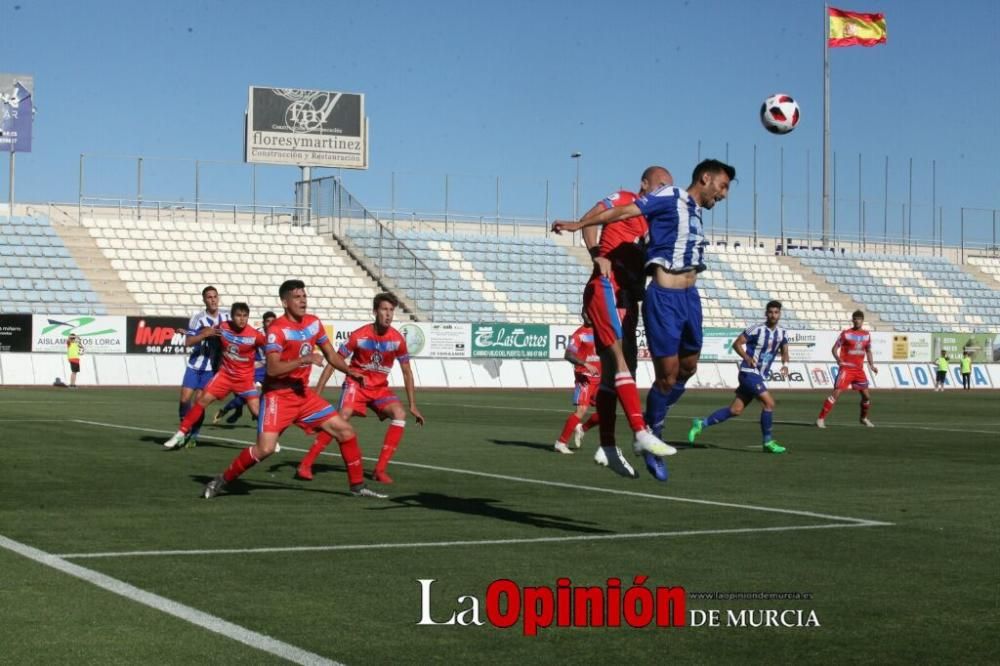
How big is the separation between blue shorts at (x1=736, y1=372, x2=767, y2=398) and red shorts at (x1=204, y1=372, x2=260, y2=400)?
690 centimetres

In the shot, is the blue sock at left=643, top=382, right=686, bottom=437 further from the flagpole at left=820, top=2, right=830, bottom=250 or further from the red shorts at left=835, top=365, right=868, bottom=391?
the flagpole at left=820, top=2, right=830, bottom=250

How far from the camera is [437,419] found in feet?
87.5

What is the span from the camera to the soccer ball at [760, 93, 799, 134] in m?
18.3

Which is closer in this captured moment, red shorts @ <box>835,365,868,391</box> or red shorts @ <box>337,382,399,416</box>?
red shorts @ <box>337,382,399,416</box>

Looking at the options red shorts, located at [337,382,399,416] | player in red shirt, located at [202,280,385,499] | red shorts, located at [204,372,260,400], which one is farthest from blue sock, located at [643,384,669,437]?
red shorts, located at [204,372,260,400]

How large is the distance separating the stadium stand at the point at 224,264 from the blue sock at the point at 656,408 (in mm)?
38544

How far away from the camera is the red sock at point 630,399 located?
387 inches

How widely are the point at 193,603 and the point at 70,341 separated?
3765 cm

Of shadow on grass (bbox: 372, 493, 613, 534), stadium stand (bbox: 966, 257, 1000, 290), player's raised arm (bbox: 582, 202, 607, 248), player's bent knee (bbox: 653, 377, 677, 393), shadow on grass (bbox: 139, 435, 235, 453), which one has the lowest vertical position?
shadow on grass (bbox: 139, 435, 235, 453)

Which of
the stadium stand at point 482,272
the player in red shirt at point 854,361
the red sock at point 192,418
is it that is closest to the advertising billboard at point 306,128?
the stadium stand at point 482,272

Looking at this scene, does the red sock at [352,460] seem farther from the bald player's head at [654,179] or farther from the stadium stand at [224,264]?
the stadium stand at [224,264]

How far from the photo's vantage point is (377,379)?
14281 mm

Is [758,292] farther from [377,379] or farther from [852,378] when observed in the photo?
[377,379]

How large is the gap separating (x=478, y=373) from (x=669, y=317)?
125 feet
